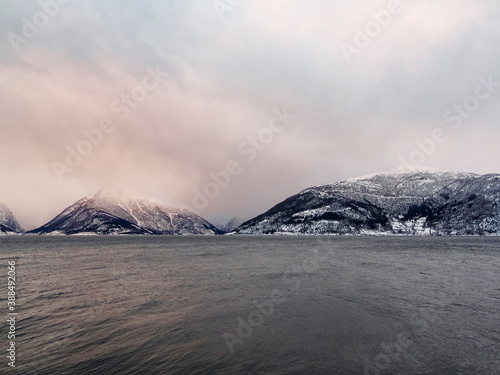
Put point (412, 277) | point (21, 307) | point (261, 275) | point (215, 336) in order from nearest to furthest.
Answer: point (215, 336) → point (21, 307) → point (412, 277) → point (261, 275)

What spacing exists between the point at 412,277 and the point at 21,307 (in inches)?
2500

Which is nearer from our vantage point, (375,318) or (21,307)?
(375,318)

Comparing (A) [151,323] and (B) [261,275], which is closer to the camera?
(A) [151,323]

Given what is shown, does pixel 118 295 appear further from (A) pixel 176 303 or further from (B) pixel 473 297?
(B) pixel 473 297

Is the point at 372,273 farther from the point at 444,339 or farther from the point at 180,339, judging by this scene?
the point at 180,339

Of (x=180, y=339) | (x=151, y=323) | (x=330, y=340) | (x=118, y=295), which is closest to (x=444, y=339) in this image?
(x=330, y=340)

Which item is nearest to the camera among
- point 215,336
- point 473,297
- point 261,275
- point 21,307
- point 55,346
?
point 55,346

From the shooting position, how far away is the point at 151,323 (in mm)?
26000

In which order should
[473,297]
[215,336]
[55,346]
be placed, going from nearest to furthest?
[55,346], [215,336], [473,297]

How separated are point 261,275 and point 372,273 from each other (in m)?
24.2

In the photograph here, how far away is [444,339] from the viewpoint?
Answer: 71.8ft

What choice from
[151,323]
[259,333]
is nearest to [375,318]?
[259,333]

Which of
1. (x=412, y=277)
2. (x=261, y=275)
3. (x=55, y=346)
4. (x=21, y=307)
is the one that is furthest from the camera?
(x=261, y=275)

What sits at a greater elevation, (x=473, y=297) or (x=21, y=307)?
(x=21, y=307)
